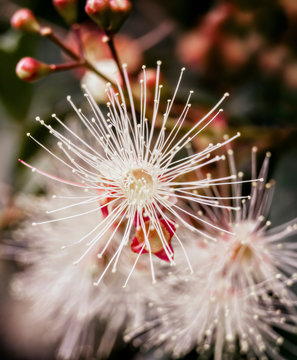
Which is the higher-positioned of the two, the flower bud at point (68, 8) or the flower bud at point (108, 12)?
the flower bud at point (68, 8)

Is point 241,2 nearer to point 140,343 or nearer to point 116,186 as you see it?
point 116,186

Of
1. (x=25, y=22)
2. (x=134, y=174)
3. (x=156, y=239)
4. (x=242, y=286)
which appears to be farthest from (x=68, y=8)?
(x=242, y=286)

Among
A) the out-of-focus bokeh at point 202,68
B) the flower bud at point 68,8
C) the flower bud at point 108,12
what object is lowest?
the flower bud at point 108,12

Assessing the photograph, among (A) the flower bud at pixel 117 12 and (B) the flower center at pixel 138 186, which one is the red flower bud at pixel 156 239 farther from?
(A) the flower bud at pixel 117 12

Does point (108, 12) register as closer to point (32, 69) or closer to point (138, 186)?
point (32, 69)

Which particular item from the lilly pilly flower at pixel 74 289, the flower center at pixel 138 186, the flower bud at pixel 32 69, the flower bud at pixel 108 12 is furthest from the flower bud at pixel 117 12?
the lilly pilly flower at pixel 74 289

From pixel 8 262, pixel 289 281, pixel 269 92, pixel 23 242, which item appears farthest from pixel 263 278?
pixel 8 262
